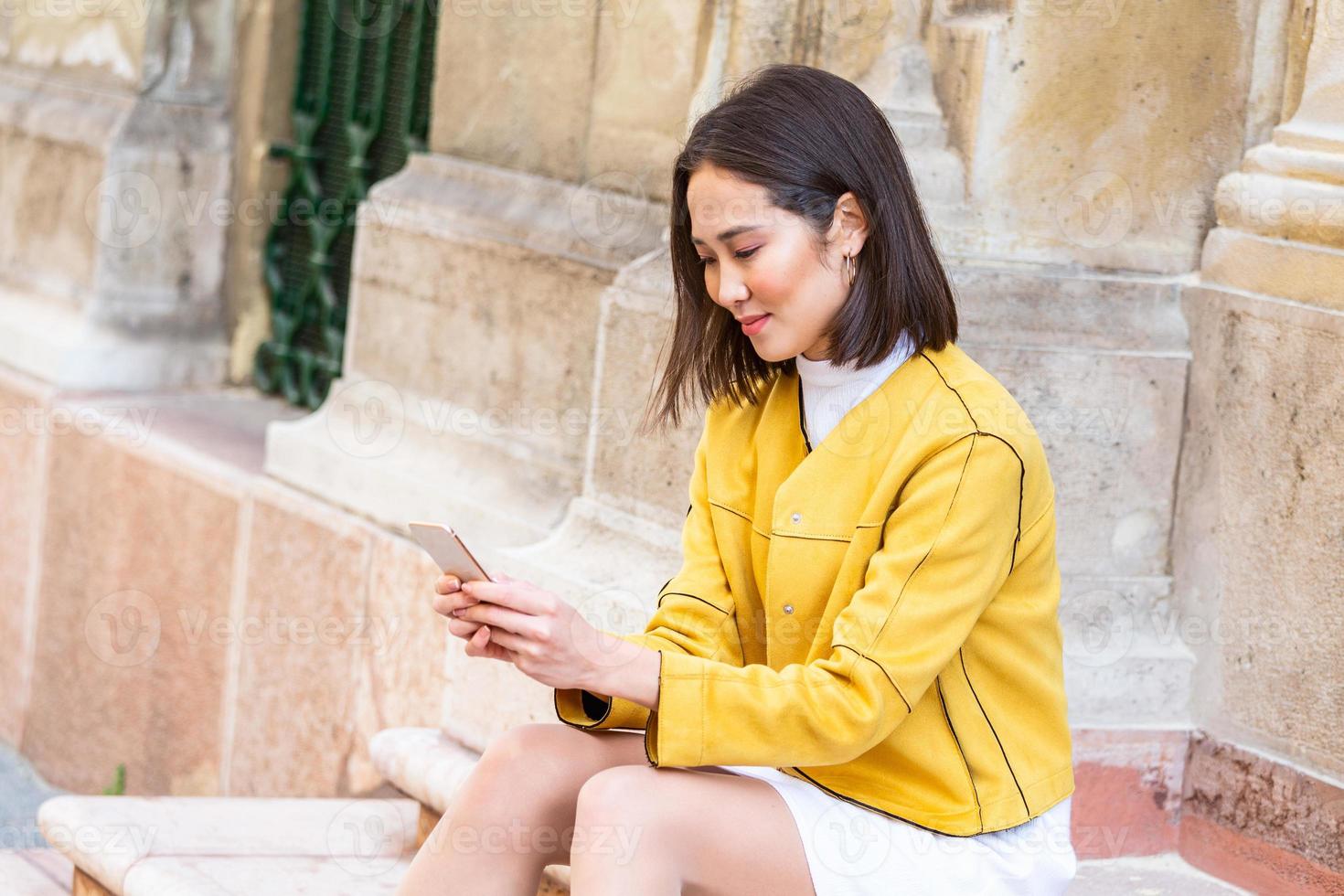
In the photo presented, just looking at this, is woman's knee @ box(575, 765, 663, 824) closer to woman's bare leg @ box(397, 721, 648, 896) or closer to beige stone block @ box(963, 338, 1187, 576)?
woman's bare leg @ box(397, 721, 648, 896)

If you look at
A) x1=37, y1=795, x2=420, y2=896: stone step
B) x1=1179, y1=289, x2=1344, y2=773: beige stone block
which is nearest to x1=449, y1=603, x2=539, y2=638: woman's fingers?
x1=37, y1=795, x2=420, y2=896: stone step

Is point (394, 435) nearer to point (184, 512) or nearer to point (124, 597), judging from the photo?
point (184, 512)

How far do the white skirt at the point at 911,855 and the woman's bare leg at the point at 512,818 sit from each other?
25cm

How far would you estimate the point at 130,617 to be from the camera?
4.84 meters

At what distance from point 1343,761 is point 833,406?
3.59ft

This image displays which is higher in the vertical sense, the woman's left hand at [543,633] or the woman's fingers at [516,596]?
the woman's fingers at [516,596]

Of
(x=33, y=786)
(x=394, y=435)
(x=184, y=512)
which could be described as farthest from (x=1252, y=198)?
(x=33, y=786)

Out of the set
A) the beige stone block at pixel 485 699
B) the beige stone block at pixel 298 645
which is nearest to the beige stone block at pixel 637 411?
the beige stone block at pixel 485 699

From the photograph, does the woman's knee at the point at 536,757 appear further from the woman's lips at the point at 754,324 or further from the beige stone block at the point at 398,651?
the beige stone block at the point at 398,651

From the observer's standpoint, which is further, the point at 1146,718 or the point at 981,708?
the point at 1146,718

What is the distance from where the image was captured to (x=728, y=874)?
2188 mm

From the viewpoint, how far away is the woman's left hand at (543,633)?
2.17 metres

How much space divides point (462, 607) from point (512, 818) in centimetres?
29

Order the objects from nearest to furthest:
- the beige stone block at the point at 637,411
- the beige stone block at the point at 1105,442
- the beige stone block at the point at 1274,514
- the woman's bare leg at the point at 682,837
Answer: the woman's bare leg at the point at 682,837
the beige stone block at the point at 1274,514
the beige stone block at the point at 1105,442
the beige stone block at the point at 637,411
